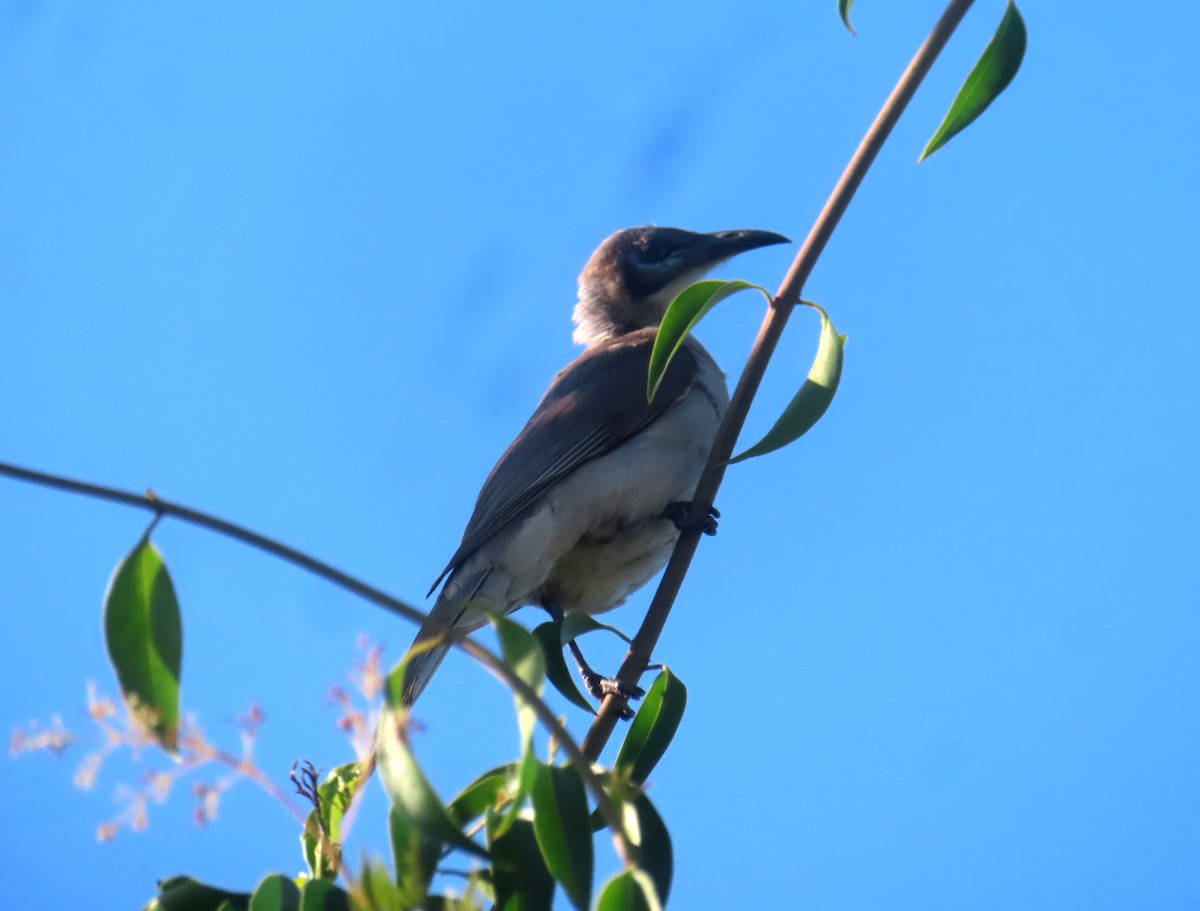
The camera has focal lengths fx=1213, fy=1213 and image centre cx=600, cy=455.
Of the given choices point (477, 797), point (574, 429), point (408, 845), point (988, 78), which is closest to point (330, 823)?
point (477, 797)

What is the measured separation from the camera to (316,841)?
5.99 feet

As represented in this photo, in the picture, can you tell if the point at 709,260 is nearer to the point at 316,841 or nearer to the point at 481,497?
the point at 481,497

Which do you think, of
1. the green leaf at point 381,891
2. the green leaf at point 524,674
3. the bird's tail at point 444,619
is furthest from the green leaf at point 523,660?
the bird's tail at point 444,619

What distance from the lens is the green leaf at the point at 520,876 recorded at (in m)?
1.64

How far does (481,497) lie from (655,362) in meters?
2.65

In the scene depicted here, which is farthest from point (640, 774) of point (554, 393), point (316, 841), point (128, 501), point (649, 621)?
point (554, 393)

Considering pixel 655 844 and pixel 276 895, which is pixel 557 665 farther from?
pixel 276 895

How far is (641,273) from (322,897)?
5.05 metres

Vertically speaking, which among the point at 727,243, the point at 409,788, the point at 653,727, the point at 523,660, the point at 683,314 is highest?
the point at 727,243

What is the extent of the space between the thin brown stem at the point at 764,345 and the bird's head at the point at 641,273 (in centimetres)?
357

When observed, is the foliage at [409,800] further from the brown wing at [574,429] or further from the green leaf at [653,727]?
the brown wing at [574,429]

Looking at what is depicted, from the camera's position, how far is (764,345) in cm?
241

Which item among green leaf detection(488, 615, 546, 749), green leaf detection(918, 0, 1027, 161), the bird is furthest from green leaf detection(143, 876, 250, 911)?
the bird

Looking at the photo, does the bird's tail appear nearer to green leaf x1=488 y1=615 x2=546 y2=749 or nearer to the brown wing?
the brown wing
